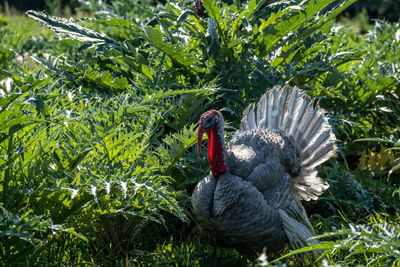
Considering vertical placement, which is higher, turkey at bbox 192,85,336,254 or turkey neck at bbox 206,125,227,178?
turkey neck at bbox 206,125,227,178

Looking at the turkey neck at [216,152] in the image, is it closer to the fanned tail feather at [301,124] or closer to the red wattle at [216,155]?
the red wattle at [216,155]

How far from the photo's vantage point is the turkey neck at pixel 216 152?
3004 mm

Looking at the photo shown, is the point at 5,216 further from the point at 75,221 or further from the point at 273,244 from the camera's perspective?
the point at 273,244

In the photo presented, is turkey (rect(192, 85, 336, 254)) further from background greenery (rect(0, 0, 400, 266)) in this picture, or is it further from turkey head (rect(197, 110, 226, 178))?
background greenery (rect(0, 0, 400, 266))

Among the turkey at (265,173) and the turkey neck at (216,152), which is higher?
the turkey neck at (216,152)

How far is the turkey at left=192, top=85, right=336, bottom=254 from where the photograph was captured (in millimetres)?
2957

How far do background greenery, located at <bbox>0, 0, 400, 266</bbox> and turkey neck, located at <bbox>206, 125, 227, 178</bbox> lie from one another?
0.19m

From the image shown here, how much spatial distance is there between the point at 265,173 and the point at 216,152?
359 mm

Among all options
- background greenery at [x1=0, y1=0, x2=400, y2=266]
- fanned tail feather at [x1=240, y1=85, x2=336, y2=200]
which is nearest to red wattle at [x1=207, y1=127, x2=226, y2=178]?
background greenery at [x1=0, y1=0, x2=400, y2=266]

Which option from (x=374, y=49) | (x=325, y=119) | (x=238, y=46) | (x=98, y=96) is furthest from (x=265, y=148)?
(x=374, y=49)

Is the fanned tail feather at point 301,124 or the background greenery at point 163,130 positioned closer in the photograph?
the background greenery at point 163,130

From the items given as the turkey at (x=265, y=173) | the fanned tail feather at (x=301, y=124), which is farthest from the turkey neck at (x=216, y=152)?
the fanned tail feather at (x=301, y=124)

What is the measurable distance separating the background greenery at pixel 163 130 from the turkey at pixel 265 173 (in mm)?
216

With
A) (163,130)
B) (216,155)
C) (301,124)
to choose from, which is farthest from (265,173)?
(163,130)
